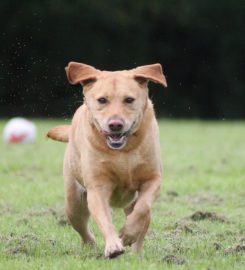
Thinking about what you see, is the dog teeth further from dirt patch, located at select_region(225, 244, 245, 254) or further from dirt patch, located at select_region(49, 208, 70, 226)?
dirt patch, located at select_region(49, 208, 70, 226)

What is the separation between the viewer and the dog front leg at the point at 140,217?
5.81m

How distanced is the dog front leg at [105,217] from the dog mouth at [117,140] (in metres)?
0.34

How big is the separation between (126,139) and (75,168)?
664 millimetres

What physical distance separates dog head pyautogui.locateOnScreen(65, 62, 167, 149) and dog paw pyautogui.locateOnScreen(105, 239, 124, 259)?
2.28 feet

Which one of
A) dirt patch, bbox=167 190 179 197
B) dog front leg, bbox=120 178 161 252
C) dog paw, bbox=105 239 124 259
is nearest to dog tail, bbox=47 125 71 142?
dog front leg, bbox=120 178 161 252

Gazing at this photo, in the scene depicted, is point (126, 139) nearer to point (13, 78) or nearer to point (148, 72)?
point (148, 72)

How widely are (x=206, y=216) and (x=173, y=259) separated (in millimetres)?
2372

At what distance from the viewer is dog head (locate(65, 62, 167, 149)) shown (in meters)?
5.85

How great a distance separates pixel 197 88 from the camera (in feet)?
110

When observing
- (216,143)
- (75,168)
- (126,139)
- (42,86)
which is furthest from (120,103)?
(42,86)

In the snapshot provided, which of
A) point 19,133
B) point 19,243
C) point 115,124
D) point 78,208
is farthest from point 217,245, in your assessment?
point 19,133

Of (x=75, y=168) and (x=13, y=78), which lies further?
(x=13, y=78)

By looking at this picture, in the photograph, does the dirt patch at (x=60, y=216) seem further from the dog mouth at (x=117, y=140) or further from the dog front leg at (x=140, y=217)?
the dog mouth at (x=117, y=140)

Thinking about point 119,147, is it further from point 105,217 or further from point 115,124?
point 105,217
